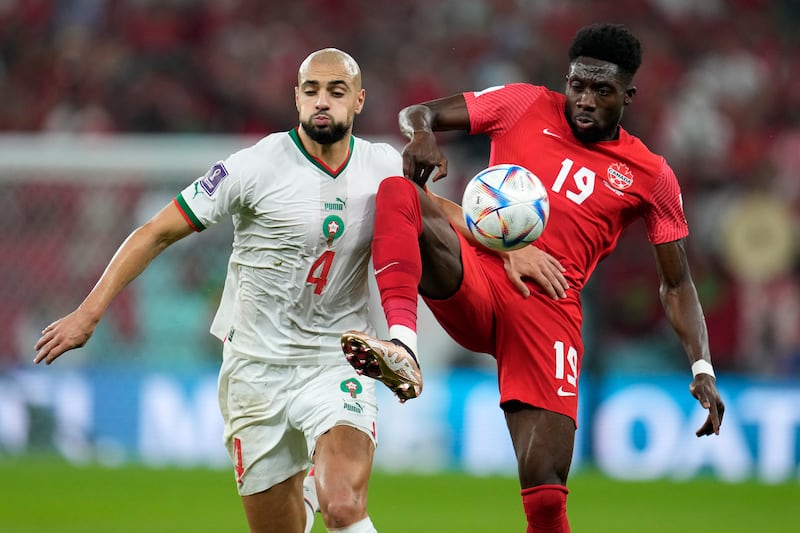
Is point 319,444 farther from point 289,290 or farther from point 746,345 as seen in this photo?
point 746,345

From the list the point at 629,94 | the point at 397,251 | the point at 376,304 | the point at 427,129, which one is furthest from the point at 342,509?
the point at 376,304

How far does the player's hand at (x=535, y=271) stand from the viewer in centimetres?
619

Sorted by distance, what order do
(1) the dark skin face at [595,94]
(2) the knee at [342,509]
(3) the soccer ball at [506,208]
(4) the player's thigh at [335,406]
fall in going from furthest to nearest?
(1) the dark skin face at [595,94], (3) the soccer ball at [506,208], (4) the player's thigh at [335,406], (2) the knee at [342,509]

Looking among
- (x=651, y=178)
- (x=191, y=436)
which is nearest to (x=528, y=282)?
(x=651, y=178)

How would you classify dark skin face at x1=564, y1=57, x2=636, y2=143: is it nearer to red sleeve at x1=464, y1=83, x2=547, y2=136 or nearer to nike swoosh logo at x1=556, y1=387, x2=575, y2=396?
red sleeve at x1=464, y1=83, x2=547, y2=136

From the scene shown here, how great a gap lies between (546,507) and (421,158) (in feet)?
5.45

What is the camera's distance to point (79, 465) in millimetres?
12109

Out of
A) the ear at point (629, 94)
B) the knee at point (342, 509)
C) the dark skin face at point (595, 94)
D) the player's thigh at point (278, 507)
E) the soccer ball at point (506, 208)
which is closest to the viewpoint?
the knee at point (342, 509)

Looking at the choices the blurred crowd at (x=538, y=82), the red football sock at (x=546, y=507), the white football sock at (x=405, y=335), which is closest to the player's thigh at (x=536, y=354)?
the red football sock at (x=546, y=507)

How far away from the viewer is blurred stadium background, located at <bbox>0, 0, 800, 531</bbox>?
12117 millimetres

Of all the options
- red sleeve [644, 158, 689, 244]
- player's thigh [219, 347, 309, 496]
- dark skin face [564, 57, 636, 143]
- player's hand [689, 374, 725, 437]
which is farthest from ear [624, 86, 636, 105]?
player's thigh [219, 347, 309, 496]

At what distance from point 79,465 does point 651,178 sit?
7366 mm

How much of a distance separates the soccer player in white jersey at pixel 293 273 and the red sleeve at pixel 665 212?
126 centimetres

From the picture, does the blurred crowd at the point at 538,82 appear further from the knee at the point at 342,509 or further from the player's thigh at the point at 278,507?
the knee at the point at 342,509
